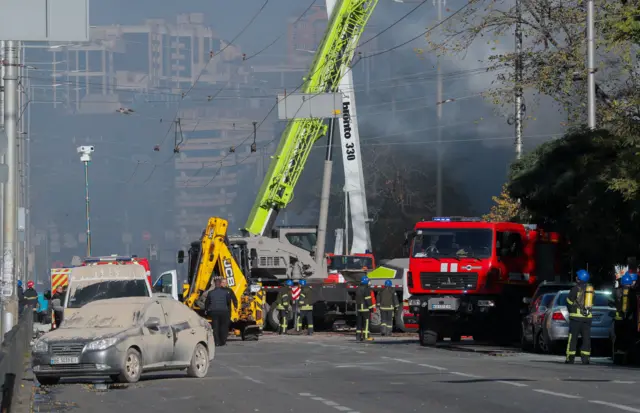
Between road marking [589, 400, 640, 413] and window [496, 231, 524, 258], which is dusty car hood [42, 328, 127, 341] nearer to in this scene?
road marking [589, 400, 640, 413]

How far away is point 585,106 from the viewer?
3909 centimetres

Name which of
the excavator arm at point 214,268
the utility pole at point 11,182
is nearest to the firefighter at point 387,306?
the excavator arm at point 214,268

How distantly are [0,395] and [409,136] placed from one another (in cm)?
7808

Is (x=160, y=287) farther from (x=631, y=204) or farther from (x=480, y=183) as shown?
(x=480, y=183)

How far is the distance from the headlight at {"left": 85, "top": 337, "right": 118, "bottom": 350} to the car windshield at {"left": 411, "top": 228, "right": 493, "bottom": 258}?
48.8ft

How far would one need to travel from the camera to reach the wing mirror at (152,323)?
21.8 meters

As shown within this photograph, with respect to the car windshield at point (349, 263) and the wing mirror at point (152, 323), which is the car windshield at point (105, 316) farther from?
the car windshield at point (349, 263)

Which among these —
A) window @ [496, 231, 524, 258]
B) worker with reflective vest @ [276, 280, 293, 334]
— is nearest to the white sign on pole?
window @ [496, 231, 524, 258]

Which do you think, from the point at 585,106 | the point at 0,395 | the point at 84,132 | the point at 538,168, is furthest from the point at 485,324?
the point at 84,132

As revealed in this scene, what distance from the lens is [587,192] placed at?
3225 centimetres

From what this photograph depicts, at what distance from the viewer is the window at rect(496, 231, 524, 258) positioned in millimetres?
34750

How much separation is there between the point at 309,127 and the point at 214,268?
9.16m

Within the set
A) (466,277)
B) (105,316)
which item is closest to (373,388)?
(105,316)

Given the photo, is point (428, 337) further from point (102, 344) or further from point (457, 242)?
point (102, 344)
